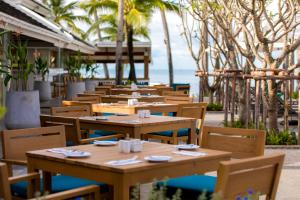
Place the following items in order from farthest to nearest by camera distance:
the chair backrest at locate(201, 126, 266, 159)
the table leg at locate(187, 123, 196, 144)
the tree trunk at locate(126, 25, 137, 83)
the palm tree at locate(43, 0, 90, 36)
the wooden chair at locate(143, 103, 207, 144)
Answer: the palm tree at locate(43, 0, 90, 36)
the tree trunk at locate(126, 25, 137, 83)
the wooden chair at locate(143, 103, 207, 144)
the table leg at locate(187, 123, 196, 144)
the chair backrest at locate(201, 126, 266, 159)

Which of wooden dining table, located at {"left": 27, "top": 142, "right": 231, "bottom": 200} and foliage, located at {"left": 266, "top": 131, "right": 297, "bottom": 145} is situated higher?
wooden dining table, located at {"left": 27, "top": 142, "right": 231, "bottom": 200}

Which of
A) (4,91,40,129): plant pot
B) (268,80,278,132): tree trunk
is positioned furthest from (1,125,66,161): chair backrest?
(4,91,40,129): plant pot

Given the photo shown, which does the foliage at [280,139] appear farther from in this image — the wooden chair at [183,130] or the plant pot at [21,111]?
the plant pot at [21,111]

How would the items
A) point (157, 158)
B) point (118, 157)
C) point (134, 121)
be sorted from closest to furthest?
point (157, 158), point (118, 157), point (134, 121)

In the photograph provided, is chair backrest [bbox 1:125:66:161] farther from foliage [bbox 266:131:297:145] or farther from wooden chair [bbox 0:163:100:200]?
foliage [bbox 266:131:297:145]

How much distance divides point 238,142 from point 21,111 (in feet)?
27.3

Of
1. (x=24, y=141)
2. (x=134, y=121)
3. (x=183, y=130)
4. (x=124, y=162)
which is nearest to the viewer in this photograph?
(x=124, y=162)

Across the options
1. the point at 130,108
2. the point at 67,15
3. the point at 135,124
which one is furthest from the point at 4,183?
the point at 67,15

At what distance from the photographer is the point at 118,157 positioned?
5270 millimetres

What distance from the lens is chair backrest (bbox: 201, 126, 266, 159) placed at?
616 cm

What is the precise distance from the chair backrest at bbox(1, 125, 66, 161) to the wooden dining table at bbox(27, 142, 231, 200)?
63cm

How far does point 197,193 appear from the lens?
217 inches

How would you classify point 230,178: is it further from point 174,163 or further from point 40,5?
point 40,5

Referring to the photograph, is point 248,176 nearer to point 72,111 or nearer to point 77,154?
point 77,154
